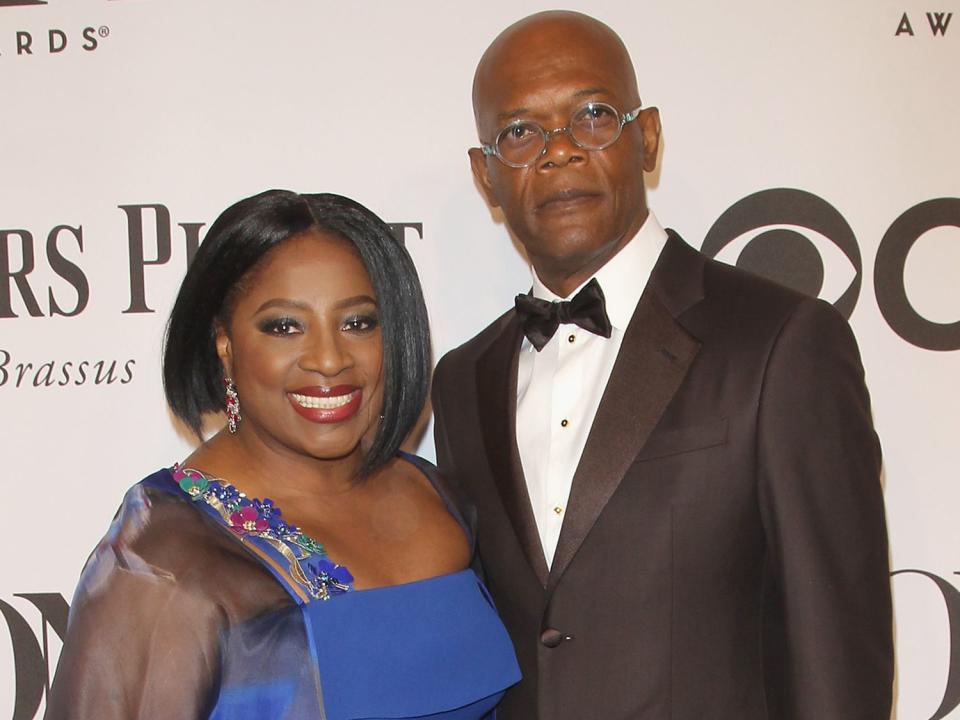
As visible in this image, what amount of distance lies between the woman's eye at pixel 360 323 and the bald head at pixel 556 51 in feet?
1.42

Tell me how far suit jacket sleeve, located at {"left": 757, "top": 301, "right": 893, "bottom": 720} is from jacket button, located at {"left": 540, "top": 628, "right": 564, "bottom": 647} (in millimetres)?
334

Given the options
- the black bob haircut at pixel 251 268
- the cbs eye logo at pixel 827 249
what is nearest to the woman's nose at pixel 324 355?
the black bob haircut at pixel 251 268

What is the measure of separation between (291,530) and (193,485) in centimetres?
16

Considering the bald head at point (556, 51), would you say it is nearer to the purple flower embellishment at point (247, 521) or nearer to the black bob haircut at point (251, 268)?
the black bob haircut at point (251, 268)

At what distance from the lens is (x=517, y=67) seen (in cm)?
175

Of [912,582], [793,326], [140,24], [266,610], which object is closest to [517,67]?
[793,326]

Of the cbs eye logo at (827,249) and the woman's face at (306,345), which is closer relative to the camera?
the woman's face at (306,345)

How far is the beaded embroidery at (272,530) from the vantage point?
1565 mm

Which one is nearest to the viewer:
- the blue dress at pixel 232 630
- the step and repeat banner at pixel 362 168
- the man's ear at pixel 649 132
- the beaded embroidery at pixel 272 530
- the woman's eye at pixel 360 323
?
the blue dress at pixel 232 630

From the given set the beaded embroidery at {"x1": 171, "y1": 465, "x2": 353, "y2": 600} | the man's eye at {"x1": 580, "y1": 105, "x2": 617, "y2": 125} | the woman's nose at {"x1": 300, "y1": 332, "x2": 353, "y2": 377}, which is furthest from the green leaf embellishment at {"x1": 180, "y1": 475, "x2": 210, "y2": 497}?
the man's eye at {"x1": 580, "y1": 105, "x2": 617, "y2": 125}

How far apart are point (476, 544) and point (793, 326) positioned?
687mm

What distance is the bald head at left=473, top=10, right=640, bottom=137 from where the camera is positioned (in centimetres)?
174

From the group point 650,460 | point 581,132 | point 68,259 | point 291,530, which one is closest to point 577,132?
point 581,132

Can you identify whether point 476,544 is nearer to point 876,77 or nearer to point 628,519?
point 628,519
